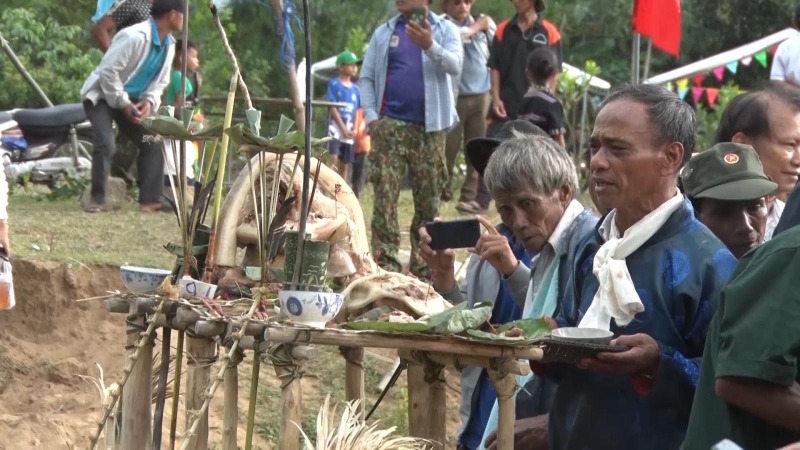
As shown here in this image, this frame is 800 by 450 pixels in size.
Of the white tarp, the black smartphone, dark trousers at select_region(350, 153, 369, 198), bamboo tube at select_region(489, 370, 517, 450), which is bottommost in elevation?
dark trousers at select_region(350, 153, 369, 198)

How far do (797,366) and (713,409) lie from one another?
215 millimetres

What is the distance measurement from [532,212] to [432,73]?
4.58m

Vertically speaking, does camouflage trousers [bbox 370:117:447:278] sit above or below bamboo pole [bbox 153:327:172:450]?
above

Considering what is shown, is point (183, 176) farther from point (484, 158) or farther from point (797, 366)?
point (797, 366)

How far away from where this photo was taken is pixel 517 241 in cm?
449

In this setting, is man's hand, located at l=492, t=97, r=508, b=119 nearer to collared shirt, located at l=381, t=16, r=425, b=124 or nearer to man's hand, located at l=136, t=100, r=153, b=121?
collared shirt, located at l=381, t=16, r=425, b=124

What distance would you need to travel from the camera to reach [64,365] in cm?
728

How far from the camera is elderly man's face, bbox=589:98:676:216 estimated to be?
333 cm

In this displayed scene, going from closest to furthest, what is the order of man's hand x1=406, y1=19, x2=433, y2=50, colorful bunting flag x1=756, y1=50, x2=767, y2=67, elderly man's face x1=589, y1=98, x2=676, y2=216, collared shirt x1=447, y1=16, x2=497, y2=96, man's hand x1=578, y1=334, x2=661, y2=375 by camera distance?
man's hand x1=578, y1=334, x2=661, y2=375 < elderly man's face x1=589, y1=98, x2=676, y2=216 < man's hand x1=406, y1=19, x2=433, y2=50 < collared shirt x1=447, y1=16, x2=497, y2=96 < colorful bunting flag x1=756, y1=50, x2=767, y2=67

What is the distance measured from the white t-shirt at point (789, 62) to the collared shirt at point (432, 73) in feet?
7.24

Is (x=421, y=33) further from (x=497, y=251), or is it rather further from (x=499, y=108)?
(x=497, y=251)

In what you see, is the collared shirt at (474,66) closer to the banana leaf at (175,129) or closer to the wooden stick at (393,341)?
the banana leaf at (175,129)

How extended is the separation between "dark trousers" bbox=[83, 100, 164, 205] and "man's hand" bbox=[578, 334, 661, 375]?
25.0ft

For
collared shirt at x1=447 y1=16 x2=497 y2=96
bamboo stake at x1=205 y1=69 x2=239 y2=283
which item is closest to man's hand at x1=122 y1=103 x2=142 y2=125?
collared shirt at x1=447 y1=16 x2=497 y2=96
